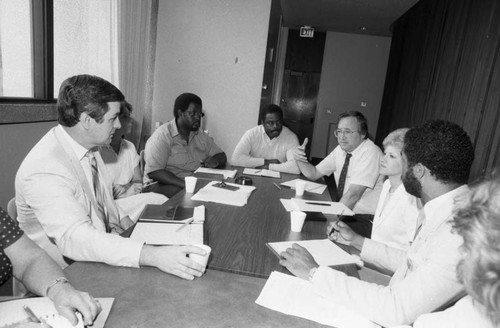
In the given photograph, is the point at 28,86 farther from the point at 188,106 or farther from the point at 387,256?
the point at 387,256

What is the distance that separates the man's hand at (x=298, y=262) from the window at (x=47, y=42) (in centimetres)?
231

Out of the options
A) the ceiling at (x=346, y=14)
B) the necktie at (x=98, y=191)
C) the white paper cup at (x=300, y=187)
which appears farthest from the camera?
the ceiling at (x=346, y=14)

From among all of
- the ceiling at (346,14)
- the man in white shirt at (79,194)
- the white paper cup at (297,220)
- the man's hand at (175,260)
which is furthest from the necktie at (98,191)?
the ceiling at (346,14)

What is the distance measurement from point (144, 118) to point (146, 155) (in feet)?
4.84

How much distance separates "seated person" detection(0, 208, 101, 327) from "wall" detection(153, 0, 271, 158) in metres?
3.39

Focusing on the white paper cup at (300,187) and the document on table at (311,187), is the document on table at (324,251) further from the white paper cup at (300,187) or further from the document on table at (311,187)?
the document on table at (311,187)

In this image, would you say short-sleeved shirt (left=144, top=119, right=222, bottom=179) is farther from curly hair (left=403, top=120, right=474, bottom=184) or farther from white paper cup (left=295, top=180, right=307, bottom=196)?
curly hair (left=403, top=120, right=474, bottom=184)

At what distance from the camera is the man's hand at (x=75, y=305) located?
0.80m

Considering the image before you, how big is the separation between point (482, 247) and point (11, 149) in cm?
266

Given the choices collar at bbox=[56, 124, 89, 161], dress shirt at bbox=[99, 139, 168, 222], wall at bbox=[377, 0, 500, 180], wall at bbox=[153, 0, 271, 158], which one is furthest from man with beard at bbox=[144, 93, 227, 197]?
wall at bbox=[377, 0, 500, 180]

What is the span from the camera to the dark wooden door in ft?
24.7

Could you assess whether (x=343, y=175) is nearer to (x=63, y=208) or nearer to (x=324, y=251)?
(x=324, y=251)

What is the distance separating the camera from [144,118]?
4.32 metres

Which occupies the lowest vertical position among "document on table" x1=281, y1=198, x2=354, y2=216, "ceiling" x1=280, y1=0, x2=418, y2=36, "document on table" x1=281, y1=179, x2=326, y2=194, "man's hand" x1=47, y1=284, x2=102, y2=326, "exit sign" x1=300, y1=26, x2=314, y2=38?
"document on table" x1=281, y1=179, x2=326, y2=194
